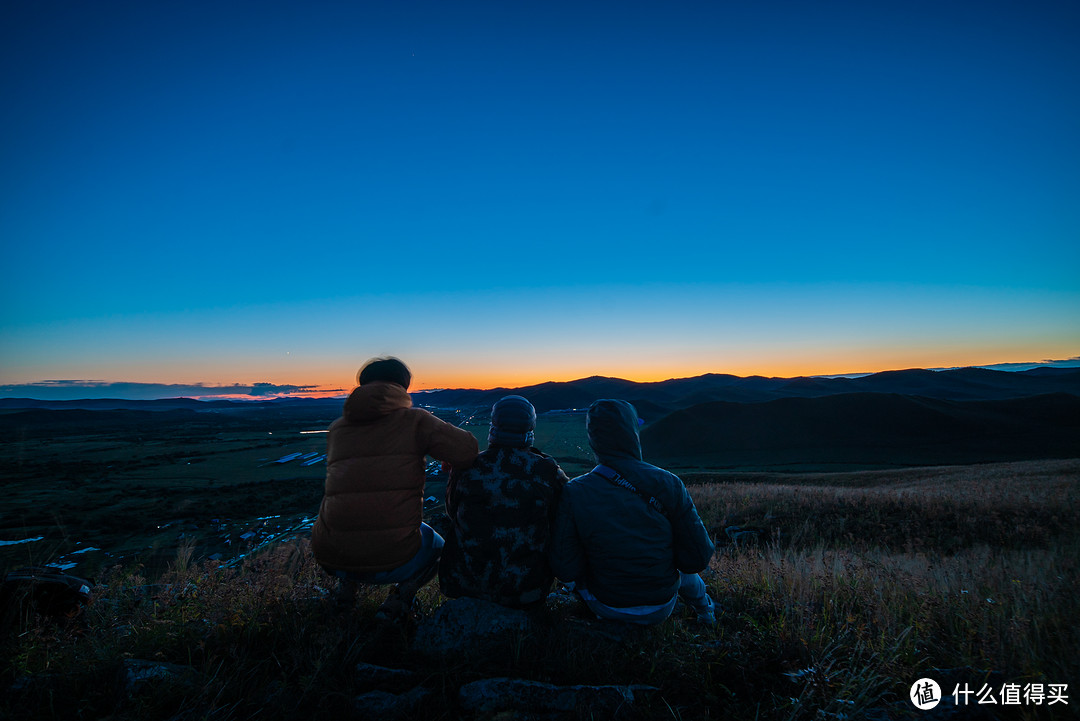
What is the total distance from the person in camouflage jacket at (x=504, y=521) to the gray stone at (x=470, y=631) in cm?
17

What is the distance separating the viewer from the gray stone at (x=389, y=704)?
7.91ft

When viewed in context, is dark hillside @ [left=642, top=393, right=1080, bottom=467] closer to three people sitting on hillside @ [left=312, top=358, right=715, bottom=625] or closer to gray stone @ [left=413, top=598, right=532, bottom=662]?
three people sitting on hillside @ [left=312, top=358, right=715, bottom=625]

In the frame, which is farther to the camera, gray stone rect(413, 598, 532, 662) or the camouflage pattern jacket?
the camouflage pattern jacket

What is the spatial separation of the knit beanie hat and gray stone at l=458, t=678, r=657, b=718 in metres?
1.47

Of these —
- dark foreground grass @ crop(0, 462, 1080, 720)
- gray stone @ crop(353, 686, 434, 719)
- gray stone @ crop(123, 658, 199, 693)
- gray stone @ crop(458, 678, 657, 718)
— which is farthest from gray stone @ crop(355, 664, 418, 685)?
gray stone @ crop(123, 658, 199, 693)

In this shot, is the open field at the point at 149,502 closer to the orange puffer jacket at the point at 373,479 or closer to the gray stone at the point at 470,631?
the orange puffer jacket at the point at 373,479

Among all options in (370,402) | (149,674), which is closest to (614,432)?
(370,402)

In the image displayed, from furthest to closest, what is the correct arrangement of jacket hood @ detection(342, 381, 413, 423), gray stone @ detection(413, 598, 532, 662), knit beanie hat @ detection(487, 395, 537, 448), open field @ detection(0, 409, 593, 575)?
1. open field @ detection(0, 409, 593, 575)
2. knit beanie hat @ detection(487, 395, 537, 448)
3. jacket hood @ detection(342, 381, 413, 423)
4. gray stone @ detection(413, 598, 532, 662)

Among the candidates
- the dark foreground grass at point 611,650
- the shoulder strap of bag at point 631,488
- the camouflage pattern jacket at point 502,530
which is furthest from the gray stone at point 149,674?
the shoulder strap of bag at point 631,488

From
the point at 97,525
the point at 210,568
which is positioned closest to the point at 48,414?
the point at 97,525

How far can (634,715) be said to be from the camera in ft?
7.76

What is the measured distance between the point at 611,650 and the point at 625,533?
2.46ft

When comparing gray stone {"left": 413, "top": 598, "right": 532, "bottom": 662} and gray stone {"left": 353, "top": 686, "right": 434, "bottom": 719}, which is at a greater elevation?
gray stone {"left": 413, "top": 598, "right": 532, "bottom": 662}

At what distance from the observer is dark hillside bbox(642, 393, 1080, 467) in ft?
140
